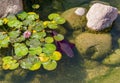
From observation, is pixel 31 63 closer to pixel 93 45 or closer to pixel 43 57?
pixel 43 57

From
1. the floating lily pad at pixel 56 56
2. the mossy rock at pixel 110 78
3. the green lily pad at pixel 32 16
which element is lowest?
the mossy rock at pixel 110 78

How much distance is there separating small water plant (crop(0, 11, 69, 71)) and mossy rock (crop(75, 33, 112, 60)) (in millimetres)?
211

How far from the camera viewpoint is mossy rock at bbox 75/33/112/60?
2.65 meters

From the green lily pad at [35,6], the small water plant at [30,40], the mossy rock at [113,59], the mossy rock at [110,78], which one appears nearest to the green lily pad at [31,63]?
the small water plant at [30,40]

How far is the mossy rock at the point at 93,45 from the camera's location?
8.70 ft

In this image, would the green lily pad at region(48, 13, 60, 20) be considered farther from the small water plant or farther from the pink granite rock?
the pink granite rock

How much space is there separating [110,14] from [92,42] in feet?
1.20

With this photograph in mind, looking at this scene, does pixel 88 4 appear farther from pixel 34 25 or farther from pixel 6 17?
pixel 6 17

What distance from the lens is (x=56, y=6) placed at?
10.6 ft

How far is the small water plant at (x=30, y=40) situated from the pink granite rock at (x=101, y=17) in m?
0.32

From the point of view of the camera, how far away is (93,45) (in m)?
2.70

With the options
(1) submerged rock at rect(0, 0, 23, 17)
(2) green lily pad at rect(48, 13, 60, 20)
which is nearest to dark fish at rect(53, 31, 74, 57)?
(2) green lily pad at rect(48, 13, 60, 20)

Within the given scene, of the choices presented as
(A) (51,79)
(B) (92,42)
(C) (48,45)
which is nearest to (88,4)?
(B) (92,42)

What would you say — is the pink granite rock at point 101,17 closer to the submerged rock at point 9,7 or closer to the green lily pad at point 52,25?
the green lily pad at point 52,25
